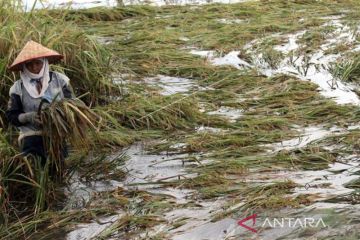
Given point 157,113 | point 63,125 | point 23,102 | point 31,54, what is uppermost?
point 31,54

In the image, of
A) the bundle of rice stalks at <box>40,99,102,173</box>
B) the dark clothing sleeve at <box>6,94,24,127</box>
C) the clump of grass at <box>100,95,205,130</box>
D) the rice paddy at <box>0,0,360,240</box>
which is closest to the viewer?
the rice paddy at <box>0,0,360,240</box>

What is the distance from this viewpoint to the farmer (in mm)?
3764

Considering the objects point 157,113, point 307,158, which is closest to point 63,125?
point 157,113

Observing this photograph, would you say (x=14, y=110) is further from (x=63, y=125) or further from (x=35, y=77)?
(x=63, y=125)

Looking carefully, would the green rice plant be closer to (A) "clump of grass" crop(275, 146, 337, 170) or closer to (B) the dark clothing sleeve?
(A) "clump of grass" crop(275, 146, 337, 170)

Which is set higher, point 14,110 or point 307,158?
point 14,110

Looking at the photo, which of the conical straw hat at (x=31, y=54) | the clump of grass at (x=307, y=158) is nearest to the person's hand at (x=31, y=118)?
the conical straw hat at (x=31, y=54)

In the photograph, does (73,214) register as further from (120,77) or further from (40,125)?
(120,77)

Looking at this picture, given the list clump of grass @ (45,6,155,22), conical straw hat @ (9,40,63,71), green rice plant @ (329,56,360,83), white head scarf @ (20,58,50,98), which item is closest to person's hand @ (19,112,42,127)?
white head scarf @ (20,58,50,98)

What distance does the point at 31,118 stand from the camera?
148 inches

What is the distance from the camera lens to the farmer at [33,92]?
376 centimetres

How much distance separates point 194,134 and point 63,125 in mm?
1363

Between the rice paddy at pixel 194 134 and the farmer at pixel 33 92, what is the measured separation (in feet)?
0.36

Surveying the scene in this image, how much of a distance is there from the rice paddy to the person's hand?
94mm
